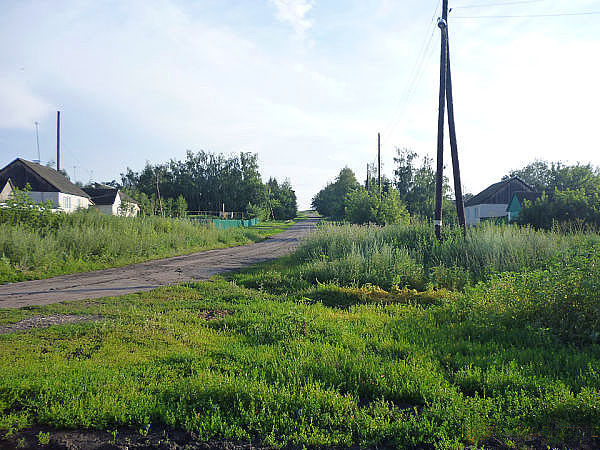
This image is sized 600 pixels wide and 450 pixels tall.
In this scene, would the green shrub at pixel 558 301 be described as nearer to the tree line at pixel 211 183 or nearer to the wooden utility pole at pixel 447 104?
the wooden utility pole at pixel 447 104

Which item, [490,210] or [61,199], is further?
[490,210]

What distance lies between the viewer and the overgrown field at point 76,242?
1277cm

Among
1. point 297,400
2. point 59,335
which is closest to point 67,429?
point 297,400

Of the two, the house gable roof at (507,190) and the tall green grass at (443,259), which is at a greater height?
the house gable roof at (507,190)

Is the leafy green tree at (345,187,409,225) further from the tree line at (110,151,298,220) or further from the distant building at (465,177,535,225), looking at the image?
the tree line at (110,151,298,220)

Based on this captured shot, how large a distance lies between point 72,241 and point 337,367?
49.7 ft

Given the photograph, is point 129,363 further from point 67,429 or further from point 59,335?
point 59,335

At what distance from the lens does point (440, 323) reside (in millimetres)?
6211

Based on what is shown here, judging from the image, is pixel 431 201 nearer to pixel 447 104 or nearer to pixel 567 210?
pixel 567 210

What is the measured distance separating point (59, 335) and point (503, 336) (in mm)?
6702

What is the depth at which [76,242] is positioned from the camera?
15.5 metres

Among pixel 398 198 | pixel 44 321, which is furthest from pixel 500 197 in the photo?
pixel 44 321

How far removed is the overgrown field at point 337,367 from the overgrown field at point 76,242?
674 centimetres

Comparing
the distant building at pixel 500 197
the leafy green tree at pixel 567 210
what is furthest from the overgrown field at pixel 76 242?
the distant building at pixel 500 197
